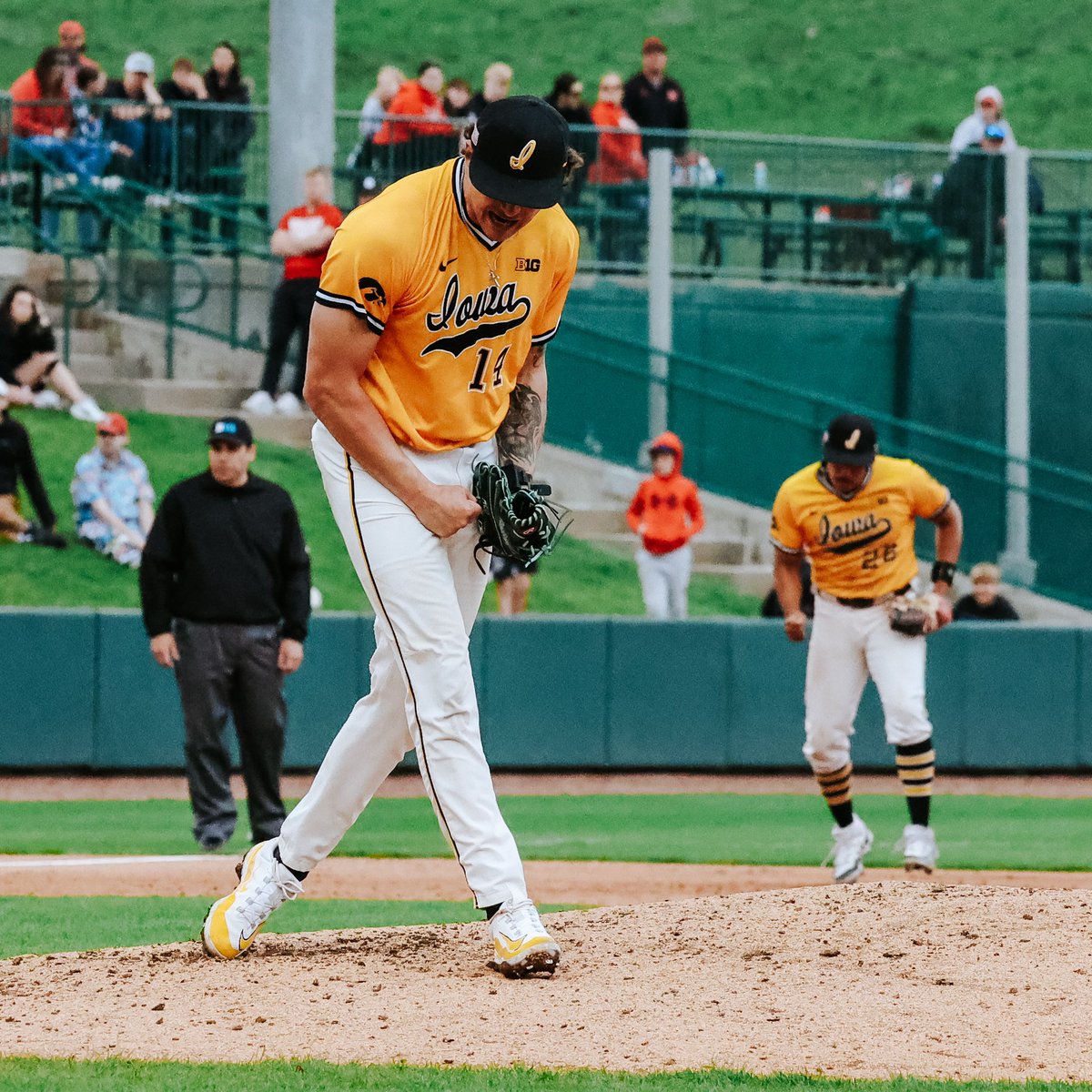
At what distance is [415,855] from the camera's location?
35.1ft

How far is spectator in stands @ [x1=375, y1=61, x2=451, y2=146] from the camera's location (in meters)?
17.8

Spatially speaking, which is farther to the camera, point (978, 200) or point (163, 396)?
point (978, 200)

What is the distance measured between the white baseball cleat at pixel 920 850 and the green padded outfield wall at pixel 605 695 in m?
4.82

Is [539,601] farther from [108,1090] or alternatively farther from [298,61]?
[108,1090]

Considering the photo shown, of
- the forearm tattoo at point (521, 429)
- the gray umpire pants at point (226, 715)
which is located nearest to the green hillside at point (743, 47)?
the gray umpire pants at point (226, 715)

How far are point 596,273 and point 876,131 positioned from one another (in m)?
17.1

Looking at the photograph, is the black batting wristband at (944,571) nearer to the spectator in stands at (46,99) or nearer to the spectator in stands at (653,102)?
the spectator in stands at (653,102)

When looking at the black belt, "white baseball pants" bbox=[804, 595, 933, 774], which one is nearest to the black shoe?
"white baseball pants" bbox=[804, 595, 933, 774]

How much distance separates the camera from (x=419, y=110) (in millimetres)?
18531

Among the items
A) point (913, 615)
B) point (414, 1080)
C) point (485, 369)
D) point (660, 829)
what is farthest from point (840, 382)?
point (414, 1080)

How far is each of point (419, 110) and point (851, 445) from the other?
10.1 meters

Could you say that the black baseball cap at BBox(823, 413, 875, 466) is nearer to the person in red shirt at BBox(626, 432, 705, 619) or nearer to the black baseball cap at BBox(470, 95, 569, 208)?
the black baseball cap at BBox(470, 95, 569, 208)

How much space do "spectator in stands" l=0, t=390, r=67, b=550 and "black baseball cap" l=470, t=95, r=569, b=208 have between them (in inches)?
402

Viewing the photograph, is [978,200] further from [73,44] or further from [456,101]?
[73,44]
